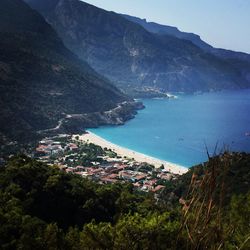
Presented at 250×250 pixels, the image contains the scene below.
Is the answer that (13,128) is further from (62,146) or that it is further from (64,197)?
(64,197)

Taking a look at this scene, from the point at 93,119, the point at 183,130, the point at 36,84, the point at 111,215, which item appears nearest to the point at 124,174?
the point at 111,215

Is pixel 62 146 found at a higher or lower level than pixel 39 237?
lower

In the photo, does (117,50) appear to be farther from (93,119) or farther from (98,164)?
(98,164)

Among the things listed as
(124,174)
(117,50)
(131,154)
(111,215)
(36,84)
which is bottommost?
(131,154)

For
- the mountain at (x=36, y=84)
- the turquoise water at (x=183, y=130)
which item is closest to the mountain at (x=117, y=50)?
the turquoise water at (x=183, y=130)

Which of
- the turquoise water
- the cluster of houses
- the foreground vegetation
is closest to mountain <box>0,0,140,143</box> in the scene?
the turquoise water

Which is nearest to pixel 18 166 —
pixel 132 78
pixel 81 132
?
pixel 81 132
